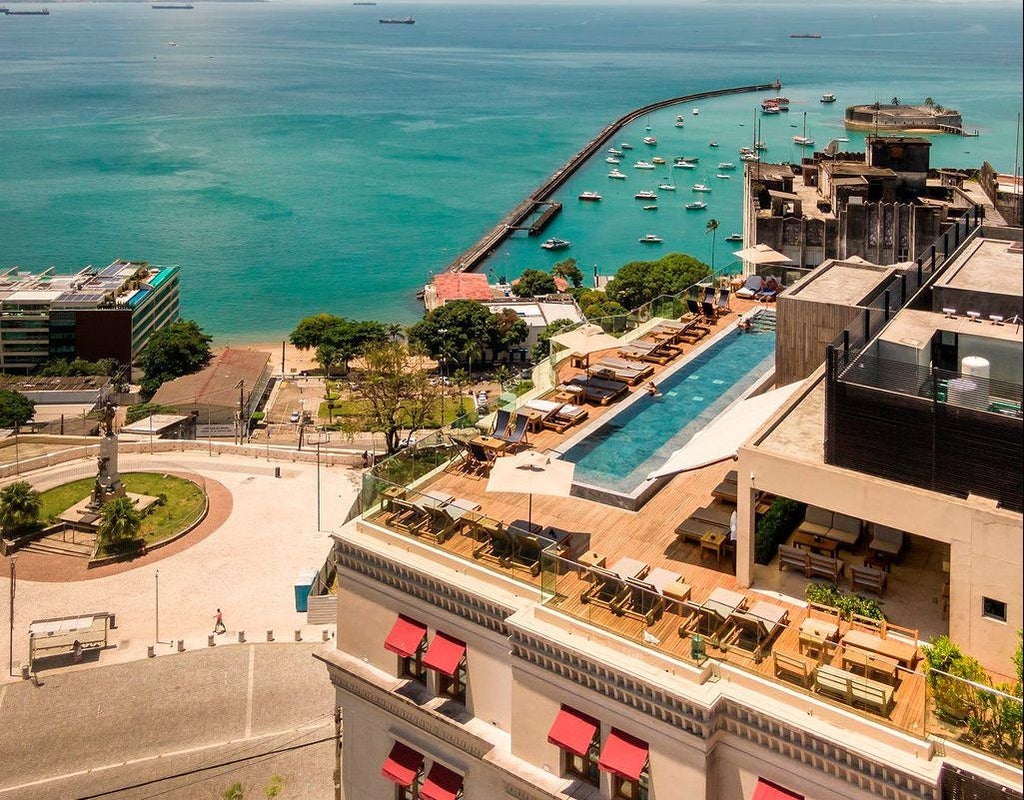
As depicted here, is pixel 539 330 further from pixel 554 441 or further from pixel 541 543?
pixel 541 543

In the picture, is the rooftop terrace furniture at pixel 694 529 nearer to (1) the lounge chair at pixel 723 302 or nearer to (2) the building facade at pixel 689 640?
(2) the building facade at pixel 689 640

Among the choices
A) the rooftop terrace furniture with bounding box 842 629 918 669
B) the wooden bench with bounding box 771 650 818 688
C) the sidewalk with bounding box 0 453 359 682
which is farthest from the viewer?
the sidewalk with bounding box 0 453 359 682

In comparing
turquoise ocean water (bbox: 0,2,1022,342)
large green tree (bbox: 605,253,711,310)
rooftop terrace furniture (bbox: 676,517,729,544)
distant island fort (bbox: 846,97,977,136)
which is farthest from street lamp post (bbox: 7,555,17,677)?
distant island fort (bbox: 846,97,977,136)

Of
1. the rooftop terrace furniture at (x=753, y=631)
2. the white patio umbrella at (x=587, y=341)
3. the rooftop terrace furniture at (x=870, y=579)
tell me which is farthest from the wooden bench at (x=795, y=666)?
the white patio umbrella at (x=587, y=341)

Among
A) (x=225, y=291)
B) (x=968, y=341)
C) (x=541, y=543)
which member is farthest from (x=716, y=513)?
(x=225, y=291)

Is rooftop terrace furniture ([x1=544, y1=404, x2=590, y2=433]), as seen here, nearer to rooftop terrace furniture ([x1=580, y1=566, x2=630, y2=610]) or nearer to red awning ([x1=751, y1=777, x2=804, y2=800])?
rooftop terrace furniture ([x1=580, y1=566, x2=630, y2=610])

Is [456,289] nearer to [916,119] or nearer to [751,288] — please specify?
[751,288]
